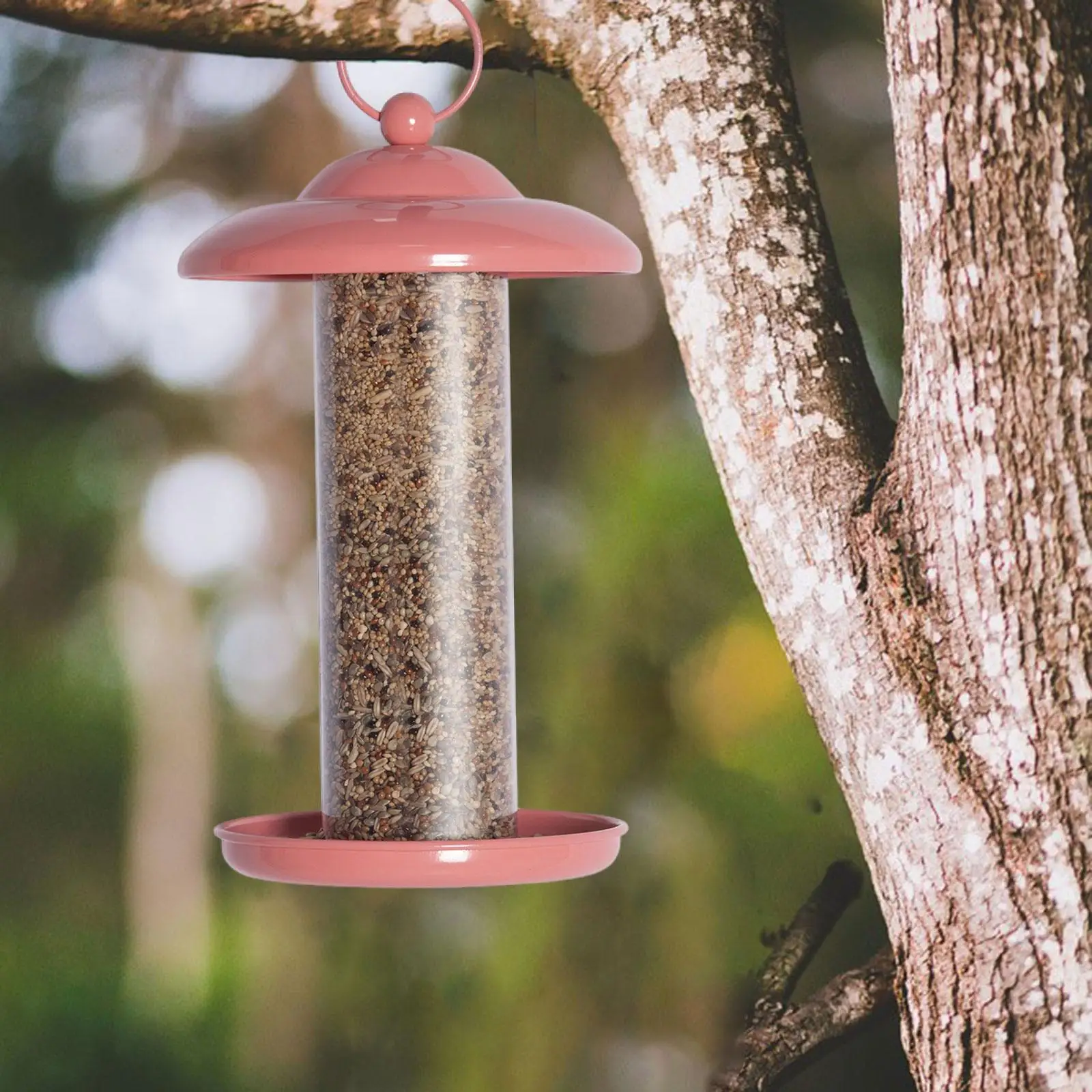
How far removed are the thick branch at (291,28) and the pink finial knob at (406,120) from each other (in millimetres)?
635

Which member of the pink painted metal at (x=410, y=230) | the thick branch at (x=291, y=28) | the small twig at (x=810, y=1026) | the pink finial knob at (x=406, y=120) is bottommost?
the small twig at (x=810, y=1026)

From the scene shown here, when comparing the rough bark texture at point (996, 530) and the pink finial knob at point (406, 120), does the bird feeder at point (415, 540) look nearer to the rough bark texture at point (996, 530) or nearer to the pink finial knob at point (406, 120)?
the pink finial knob at point (406, 120)

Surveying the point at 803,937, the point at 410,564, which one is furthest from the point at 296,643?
the point at 803,937

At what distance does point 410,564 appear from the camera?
135 centimetres

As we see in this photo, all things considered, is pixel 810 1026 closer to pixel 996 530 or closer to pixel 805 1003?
pixel 805 1003

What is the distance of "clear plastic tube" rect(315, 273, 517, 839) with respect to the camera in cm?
135

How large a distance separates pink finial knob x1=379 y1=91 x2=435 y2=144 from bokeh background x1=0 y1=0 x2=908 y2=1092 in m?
0.63

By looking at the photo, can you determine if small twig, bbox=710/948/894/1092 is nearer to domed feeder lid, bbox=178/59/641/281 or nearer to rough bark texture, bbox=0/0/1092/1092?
rough bark texture, bbox=0/0/1092/1092

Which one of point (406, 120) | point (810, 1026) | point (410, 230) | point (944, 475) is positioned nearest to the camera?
point (410, 230)

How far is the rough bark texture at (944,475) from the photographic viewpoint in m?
1.33

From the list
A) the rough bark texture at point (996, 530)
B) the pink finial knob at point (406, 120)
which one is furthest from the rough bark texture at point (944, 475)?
the pink finial knob at point (406, 120)

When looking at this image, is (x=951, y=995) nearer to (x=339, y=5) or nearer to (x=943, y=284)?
(x=943, y=284)

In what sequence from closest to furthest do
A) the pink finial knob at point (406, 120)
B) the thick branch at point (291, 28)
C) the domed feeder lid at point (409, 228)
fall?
the domed feeder lid at point (409, 228)
the pink finial knob at point (406, 120)
the thick branch at point (291, 28)

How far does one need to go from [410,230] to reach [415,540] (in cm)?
31
